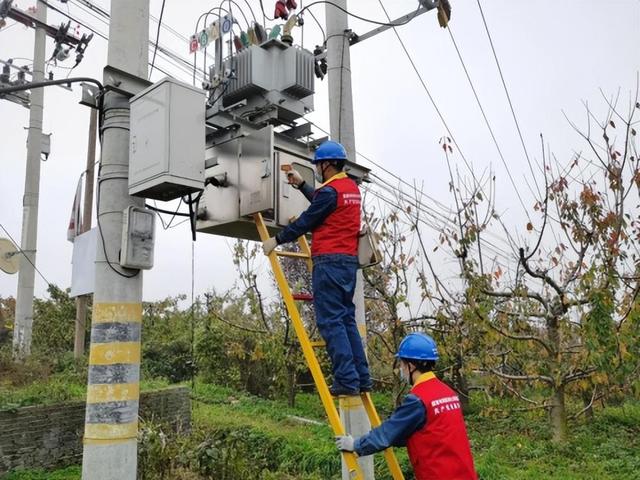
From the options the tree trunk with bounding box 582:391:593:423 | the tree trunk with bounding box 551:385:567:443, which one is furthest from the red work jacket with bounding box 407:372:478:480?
the tree trunk with bounding box 582:391:593:423

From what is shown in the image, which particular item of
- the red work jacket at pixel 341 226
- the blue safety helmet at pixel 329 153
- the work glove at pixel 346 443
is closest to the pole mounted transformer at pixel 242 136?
the blue safety helmet at pixel 329 153

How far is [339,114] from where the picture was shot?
6086 mm

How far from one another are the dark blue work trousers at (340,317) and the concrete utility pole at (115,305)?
138 centimetres

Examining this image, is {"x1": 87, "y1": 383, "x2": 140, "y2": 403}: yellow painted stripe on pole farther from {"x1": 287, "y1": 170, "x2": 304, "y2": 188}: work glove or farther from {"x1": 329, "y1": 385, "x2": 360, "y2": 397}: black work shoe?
{"x1": 287, "y1": 170, "x2": 304, "y2": 188}: work glove

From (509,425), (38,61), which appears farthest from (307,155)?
(38,61)

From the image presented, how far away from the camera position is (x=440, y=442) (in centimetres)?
332

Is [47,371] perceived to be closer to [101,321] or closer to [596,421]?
[101,321]

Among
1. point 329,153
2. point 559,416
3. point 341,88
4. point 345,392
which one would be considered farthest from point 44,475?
point 559,416

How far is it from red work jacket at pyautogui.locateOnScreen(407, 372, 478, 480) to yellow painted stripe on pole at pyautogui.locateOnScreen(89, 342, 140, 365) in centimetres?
207

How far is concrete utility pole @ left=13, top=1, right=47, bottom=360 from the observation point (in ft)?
43.7

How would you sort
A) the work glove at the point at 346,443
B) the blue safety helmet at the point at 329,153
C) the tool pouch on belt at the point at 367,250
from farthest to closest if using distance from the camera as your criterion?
the blue safety helmet at the point at 329,153 < the tool pouch on belt at the point at 367,250 < the work glove at the point at 346,443

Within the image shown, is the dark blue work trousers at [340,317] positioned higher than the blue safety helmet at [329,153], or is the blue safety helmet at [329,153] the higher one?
the blue safety helmet at [329,153]

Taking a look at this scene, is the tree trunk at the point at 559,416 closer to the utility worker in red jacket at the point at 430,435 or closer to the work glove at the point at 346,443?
the utility worker in red jacket at the point at 430,435

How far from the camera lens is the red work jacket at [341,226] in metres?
4.25
